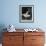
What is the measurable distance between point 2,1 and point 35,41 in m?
1.61

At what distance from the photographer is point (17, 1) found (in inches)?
156

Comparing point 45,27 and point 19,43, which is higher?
point 45,27

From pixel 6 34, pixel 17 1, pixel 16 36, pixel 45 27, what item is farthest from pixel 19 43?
pixel 17 1

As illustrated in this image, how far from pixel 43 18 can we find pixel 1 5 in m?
1.39

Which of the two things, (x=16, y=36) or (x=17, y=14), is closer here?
(x=16, y=36)

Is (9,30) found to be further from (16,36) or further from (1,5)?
(1,5)

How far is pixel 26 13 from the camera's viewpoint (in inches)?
158

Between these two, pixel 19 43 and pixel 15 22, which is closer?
pixel 19 43

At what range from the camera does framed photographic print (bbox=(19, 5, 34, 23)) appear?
3979 mm

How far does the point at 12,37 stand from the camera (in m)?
3.51

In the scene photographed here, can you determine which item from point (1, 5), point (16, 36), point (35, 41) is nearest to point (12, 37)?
point (16, 36)

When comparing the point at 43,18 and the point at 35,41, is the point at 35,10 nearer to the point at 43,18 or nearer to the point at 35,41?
the point at 43,18

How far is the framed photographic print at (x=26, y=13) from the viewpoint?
13.1ft

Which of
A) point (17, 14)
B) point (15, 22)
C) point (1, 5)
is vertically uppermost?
point (1, 5)
